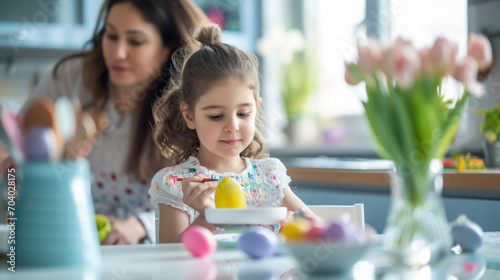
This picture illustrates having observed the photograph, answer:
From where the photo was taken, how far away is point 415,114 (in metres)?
0.77

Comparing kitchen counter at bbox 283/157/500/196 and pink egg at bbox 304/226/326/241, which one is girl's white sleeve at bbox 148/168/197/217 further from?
kitchen counter at bbox 283/157/500/196

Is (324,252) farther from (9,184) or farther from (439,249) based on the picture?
(9,184)

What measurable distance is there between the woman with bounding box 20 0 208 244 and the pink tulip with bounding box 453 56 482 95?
1.22 meters

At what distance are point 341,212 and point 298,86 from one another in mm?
2259

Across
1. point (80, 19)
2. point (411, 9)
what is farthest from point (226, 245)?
point (80, 19)

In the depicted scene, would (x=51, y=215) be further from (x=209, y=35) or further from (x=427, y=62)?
(x=209, y=35)

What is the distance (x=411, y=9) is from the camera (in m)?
2.64

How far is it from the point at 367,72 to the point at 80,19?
3.13 m

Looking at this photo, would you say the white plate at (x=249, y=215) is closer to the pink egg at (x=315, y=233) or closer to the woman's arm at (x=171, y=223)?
the pink egg at (x=315, y=233)

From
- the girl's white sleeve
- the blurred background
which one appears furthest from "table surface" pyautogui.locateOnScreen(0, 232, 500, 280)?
the blurred background

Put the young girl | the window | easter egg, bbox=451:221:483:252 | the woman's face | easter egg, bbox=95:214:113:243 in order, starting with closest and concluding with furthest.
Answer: easter egg, bbox=451:221:483:252 → the young girl → easter egg, bbox=95:214:113:243 → the woman's face → the window

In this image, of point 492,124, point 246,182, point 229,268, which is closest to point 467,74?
point 229,268

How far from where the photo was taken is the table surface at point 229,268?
72 cm

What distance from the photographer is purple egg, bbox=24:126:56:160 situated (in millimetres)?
697
